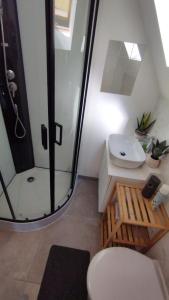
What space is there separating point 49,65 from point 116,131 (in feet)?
3.94

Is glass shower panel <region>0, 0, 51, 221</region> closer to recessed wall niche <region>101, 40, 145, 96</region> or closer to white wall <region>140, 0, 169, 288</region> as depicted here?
recessed wall niche <region>101, 40, 145, 96</region>

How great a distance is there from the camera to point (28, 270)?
4.30 feet

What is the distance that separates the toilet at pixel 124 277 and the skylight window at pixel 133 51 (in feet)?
5.23

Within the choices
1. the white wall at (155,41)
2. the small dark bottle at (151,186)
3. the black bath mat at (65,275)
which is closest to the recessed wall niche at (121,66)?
the white wall at (155,41)

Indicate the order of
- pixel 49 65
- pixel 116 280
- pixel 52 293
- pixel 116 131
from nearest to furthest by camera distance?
pixel 49 65, pixel 116 280, pixel 52 293, pixel 116 131

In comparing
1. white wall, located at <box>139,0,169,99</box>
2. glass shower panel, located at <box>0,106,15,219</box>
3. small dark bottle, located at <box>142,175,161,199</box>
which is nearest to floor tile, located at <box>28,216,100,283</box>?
glass shower panel, located at <box>0,106,15,219</box>

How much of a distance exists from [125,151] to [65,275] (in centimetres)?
126

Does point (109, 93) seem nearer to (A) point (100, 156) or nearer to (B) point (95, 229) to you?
(A) point (100, 156)

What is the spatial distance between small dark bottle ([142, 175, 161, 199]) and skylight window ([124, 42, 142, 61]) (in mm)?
1072

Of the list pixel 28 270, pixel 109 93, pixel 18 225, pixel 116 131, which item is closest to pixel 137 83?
pixel 109 93

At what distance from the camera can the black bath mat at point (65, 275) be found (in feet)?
4.03

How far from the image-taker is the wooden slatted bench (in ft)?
3.70

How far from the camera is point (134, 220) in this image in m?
1.11

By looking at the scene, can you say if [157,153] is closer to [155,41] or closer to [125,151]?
[125,151]
